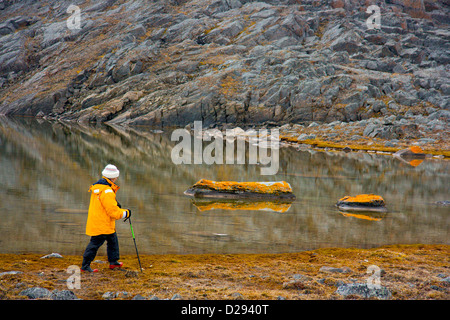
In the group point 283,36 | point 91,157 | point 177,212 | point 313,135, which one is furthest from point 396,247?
point 283,36

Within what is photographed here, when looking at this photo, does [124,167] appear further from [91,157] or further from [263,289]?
[263,289]

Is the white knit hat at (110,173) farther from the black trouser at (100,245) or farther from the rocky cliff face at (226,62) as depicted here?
the rocky cliff face at (226,62)

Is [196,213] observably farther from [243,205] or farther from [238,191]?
[238,191]

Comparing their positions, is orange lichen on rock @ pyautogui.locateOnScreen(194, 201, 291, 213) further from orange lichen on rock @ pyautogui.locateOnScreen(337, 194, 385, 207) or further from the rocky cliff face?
the rocky cliff face

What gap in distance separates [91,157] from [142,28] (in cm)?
11798

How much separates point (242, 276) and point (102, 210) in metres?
3.94

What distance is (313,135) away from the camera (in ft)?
238

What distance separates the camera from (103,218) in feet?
31.1

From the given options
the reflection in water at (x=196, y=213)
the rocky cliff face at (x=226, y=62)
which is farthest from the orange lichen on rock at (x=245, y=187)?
A: the rocky cliff face at (x=226, y=62)

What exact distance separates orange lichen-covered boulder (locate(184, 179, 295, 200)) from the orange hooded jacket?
11186 mm

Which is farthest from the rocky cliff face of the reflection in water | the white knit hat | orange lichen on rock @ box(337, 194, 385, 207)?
the white knit hat

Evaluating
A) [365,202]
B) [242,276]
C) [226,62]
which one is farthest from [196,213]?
[226,62]

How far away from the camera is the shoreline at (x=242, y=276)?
766 cm

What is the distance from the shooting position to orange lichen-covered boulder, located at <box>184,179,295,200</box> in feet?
68.1
